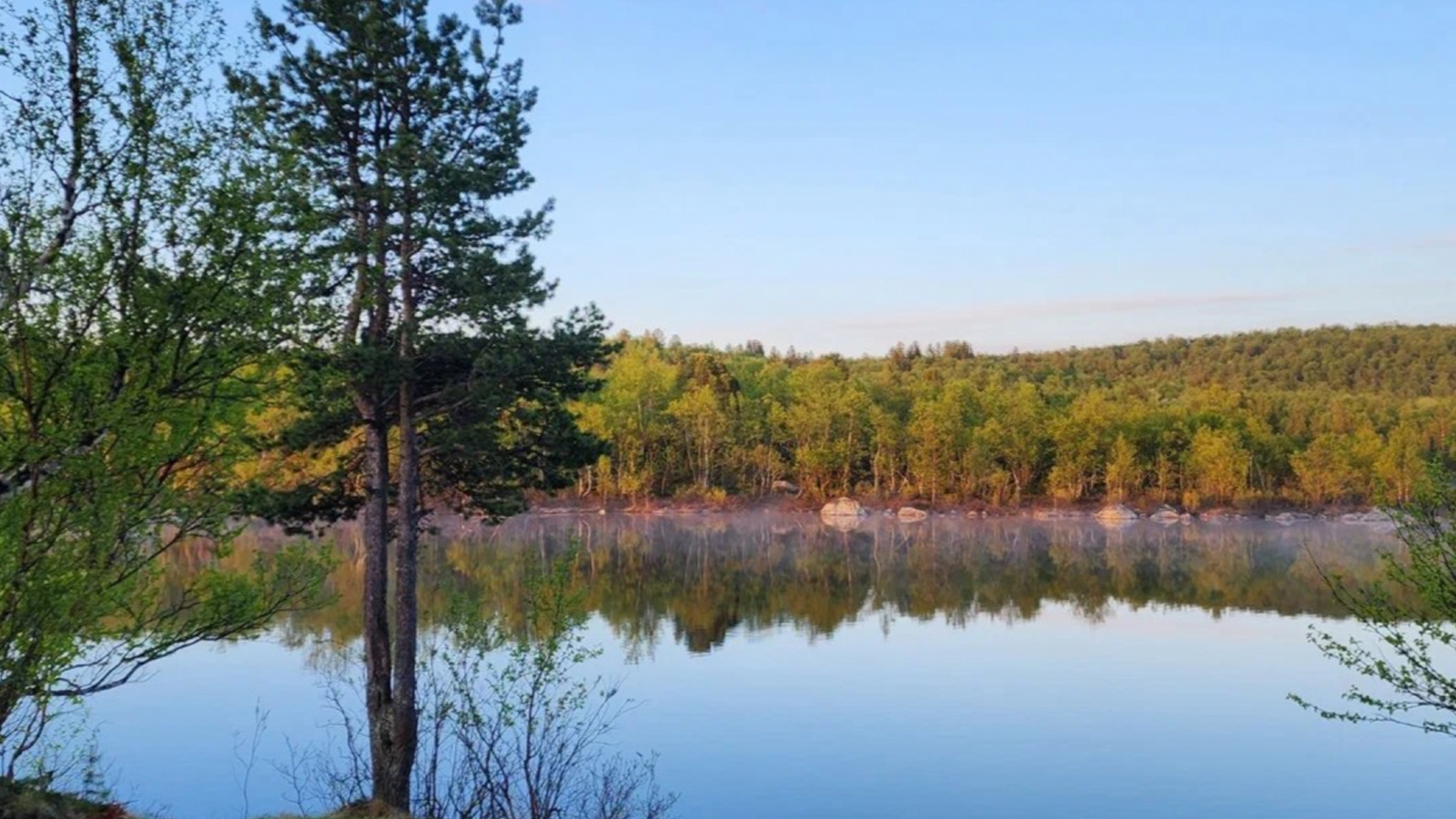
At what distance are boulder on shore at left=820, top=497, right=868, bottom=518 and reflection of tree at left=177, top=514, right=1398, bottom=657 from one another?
374 inches

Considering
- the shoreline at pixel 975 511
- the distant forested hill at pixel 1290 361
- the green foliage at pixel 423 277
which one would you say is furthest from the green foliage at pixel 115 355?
the distant forested hill at pixel 1290 361

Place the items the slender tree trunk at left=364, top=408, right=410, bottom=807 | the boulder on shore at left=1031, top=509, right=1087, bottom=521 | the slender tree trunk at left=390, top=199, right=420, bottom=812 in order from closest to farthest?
the slender tree trunk at left=364, top=408, right=410, bottom=807
the slender tree trunk at left=390, top=199, right=420, bottom=812
the boulder on shore at left=1031, top=509, right=1087, bottom=521

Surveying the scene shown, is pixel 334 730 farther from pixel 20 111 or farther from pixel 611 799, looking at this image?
pixel 20 111

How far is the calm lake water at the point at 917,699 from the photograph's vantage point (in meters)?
16.8

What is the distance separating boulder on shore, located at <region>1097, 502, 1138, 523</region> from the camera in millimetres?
82688

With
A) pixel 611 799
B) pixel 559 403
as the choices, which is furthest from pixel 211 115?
pixel 611 799

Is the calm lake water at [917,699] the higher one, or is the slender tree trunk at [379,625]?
the slender tree trunk at [379,625]

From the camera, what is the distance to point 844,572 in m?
45.5

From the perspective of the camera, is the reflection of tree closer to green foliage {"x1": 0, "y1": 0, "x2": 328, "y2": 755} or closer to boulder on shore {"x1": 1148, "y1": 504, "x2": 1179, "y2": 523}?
green foliage {"x1": 0, "y1": 0, "x2": 328, "y2": 755}

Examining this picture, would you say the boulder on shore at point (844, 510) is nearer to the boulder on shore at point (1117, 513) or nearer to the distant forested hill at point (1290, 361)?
the boulder on shore at point (1117, 513)

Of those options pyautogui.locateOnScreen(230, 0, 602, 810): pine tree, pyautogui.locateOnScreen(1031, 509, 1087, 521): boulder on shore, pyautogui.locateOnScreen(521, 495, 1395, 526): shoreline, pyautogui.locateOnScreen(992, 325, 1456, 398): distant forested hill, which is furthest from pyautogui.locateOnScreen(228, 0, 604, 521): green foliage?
pyautogui.locateOnScreen(992, 325, 1456, 398): distant forested hill

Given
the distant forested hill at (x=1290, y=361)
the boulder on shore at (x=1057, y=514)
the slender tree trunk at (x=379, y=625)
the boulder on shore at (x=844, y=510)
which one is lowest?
the boulder on shore at (x=1057, y=514)

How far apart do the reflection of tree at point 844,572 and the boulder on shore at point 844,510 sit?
9508 mm

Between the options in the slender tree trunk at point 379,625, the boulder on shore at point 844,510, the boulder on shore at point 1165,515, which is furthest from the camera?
the boulder on shore at point 844,510
